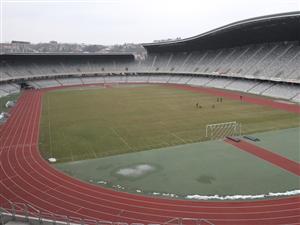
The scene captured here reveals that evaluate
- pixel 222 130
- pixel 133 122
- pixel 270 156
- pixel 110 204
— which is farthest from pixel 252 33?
pixel 110 204

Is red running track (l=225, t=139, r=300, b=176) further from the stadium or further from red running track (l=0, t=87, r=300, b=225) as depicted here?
red running track (l=0, t=87, r=300, b=225)

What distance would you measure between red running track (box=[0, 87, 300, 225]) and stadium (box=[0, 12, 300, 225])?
0.06 metres

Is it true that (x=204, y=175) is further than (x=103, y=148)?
No

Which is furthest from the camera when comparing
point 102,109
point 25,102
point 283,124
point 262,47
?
point 262,47

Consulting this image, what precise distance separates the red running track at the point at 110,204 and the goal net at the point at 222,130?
13.2 metres

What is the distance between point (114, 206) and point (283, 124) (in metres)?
24.4

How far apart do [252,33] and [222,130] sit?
39.9 metres

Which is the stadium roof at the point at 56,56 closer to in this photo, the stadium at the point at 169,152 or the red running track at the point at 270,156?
the stadium at the point at 169,152

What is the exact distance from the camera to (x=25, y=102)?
54.5 m

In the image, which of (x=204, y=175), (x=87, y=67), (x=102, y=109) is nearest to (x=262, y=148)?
(x=204, y=175)

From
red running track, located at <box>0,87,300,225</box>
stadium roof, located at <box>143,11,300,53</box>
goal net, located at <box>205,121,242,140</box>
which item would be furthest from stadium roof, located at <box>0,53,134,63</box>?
red running track, located at <box>0,87,300,225</box>

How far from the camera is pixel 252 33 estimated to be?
64875 mm

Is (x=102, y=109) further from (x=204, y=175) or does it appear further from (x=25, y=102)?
(x=204, y=175)

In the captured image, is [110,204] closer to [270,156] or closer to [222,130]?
[270,156]
